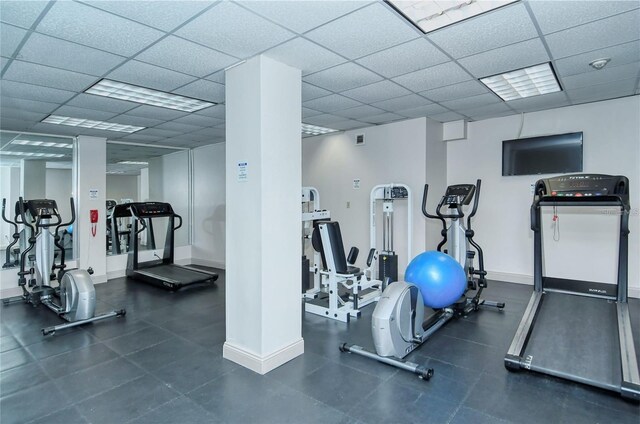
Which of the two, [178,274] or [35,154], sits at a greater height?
[35,154]

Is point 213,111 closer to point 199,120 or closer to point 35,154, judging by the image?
point 199,120

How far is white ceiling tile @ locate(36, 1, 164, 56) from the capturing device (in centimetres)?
222

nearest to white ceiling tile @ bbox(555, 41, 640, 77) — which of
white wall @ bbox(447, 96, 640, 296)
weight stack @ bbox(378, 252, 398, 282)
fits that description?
white wall @ bbox(447, 96, 640, 296)

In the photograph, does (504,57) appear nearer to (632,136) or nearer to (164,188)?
(632,136)

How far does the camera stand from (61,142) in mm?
6547

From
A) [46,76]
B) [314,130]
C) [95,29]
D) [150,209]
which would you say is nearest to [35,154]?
[150,209]

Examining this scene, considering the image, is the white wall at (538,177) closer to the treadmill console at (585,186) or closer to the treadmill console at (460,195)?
the treadmill console at (460,195)

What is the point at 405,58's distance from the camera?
310cm

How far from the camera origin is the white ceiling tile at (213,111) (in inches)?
184

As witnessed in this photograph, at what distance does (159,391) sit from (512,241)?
524cm

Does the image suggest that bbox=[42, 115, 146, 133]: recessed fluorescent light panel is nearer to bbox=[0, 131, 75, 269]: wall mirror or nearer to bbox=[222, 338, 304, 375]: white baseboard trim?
bbox=[0, 131, 75, 269]: wall mirror

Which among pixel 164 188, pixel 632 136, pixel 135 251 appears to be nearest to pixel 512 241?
pixel 632 136

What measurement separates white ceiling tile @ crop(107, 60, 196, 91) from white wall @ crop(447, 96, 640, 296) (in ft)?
14.8

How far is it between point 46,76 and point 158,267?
4.12 meters
